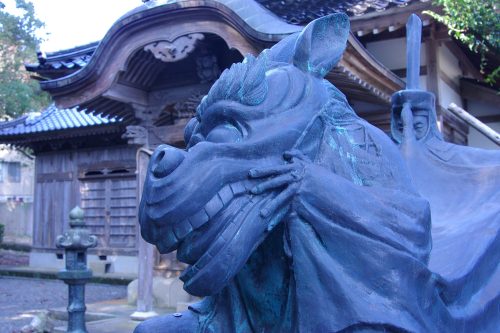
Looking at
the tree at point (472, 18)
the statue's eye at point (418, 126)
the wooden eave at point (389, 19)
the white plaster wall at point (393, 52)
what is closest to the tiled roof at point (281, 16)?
the white plaster wall at point (393, 52)

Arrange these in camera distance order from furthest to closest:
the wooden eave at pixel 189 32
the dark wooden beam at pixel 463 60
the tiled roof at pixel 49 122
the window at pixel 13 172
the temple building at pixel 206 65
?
the window at pixel 13 172, the tiled roof at pixel 49 122, the dark wooden beam at pixel 463 60, the temple building at pixel 206 65, the wooden eave at pixel 189 32

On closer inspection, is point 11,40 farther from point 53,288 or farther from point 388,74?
point 388,74

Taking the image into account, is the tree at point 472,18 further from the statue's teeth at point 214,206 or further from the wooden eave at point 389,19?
the statue's teeth at point 214,206

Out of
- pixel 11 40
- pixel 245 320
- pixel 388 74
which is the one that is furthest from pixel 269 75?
pixel 11 40

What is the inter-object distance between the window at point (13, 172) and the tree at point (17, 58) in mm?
14136

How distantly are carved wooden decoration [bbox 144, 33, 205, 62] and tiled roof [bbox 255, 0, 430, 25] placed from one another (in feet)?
7.37

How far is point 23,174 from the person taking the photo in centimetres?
3219

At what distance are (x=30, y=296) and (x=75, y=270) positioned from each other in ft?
19.8

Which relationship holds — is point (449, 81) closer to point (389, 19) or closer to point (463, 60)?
point (463, 60)

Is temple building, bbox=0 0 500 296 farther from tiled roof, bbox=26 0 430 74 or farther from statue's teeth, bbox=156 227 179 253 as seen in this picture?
statue's teeth, bbox=156 227 179 253

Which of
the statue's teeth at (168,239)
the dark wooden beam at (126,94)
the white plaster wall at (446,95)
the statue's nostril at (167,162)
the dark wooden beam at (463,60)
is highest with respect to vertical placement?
the dark wooden beam at (463,60)

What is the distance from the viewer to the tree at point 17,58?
1585 cm

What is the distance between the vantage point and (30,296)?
10844 millimetres

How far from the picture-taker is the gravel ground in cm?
827
